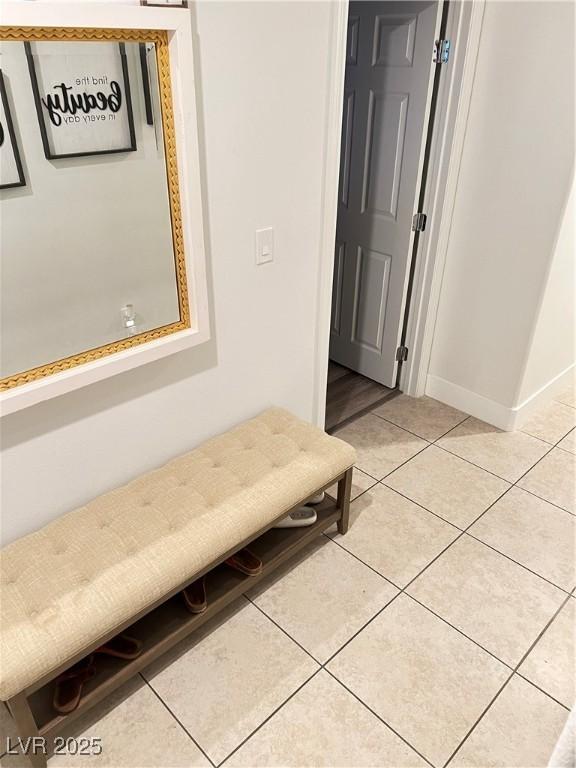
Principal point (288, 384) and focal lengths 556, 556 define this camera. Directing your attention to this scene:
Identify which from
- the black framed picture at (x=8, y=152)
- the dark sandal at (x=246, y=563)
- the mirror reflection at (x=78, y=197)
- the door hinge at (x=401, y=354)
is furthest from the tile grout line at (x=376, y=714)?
the door hinge at (x=401, y=354)

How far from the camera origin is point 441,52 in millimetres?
2402

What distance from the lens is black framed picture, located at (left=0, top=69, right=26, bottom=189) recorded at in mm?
1267

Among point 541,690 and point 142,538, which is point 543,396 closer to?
point 541,690

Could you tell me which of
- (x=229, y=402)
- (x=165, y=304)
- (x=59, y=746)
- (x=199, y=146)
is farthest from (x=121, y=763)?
(x=199, y=146)

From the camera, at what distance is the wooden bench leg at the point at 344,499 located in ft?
6.80

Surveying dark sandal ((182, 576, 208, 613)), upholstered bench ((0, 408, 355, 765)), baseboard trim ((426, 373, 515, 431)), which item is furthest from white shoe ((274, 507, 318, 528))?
baseboard trim ((426, 373, 515, 431))

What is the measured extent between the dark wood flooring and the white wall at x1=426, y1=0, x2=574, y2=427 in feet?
1.26

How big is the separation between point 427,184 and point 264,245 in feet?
3.77

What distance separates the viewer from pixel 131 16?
4.38 ft

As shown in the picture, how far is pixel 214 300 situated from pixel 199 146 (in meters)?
0.48

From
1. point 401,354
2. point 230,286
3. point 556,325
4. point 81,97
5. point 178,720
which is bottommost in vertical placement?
point 178,720

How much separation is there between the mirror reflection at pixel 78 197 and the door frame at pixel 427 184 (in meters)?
0.69

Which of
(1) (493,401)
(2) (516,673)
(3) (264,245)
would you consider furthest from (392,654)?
(1) (493,401)

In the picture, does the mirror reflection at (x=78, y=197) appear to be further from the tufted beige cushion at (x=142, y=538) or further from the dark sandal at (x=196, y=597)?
the dark sandal at (x=196, y=597)
